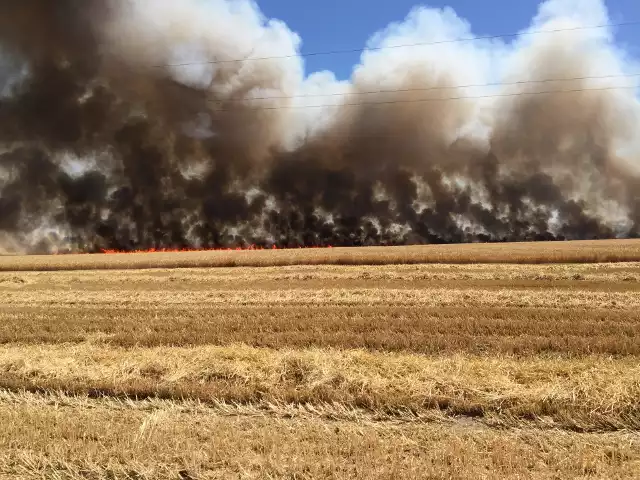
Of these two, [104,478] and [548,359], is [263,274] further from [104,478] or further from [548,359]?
[104,478]

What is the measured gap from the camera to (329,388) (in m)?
7.97

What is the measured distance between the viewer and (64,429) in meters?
6.55

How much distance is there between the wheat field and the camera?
18.5 feet

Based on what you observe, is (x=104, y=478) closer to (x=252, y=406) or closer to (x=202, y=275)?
(x=252, y=406)

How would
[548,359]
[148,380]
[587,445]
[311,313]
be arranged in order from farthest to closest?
[311,313] < [548,359] < [148,380] < [587,445]

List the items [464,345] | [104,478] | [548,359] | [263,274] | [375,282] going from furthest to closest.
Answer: [263,274] → [375,282] → [464,345] → [548,359] → [104,478]

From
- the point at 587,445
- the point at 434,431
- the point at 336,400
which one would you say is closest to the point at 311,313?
the point at 336,400

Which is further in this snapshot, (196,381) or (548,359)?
(548,359)

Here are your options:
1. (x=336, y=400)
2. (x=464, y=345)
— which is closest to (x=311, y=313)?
(x=464, y=345)

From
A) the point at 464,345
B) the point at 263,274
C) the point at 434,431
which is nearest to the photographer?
the point at 434,431

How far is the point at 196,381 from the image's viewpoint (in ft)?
28.8

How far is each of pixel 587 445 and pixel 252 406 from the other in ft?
13.5

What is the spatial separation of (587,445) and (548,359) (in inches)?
149

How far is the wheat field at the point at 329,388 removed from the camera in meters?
5.63
